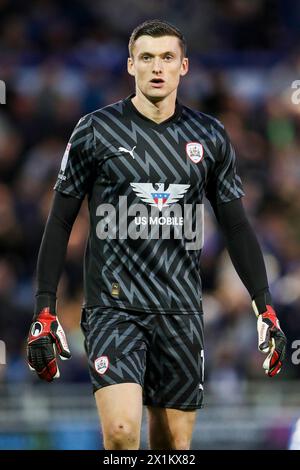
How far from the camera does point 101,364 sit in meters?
5.49

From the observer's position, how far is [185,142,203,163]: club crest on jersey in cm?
581

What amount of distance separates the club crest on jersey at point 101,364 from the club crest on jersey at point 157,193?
0.83 metres

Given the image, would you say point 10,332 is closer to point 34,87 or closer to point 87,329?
point 34,87

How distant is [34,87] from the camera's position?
456 inches

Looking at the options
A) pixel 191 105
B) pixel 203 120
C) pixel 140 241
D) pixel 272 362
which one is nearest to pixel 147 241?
pixel 140 241

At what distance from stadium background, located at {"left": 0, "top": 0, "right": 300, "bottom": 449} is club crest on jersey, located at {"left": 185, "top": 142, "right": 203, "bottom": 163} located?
3159 millimetres

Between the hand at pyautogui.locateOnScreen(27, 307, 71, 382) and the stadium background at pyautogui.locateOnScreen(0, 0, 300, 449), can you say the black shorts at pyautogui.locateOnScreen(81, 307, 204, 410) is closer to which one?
the hand at pyautogui.locateOnScreen(27, 307, 71, 382)

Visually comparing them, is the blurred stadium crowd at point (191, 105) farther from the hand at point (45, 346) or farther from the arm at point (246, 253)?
the hand at point (45, 346)

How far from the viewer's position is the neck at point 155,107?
584 cm

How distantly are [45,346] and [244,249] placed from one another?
123 centimetres

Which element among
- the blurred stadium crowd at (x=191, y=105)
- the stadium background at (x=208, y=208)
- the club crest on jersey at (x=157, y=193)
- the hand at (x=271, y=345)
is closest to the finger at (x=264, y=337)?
the hand at (x=271, y=345)

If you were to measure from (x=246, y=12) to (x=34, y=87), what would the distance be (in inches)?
113

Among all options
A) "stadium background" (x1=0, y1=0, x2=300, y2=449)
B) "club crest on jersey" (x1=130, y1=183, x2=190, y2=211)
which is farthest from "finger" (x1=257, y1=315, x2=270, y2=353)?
"stadium background" (x1=0, y1=0, x2=300, y2=449)

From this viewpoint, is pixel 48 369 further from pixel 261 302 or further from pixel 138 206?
pixel 261 302
